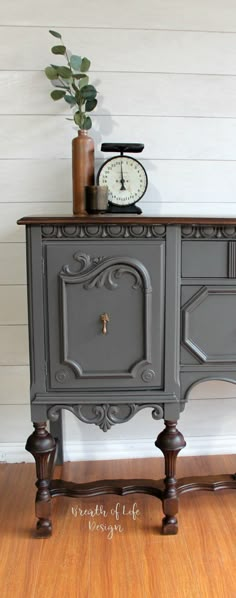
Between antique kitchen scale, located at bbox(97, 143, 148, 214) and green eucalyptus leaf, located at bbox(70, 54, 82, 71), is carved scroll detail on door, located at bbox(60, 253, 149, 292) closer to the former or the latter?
antique kitchen scale, located at bbox(97, 143, 148, 214)

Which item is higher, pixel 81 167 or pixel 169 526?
pixel 81 167

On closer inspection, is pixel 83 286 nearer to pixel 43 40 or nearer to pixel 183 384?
pixel 183 384

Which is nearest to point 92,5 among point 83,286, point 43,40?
point 43,40

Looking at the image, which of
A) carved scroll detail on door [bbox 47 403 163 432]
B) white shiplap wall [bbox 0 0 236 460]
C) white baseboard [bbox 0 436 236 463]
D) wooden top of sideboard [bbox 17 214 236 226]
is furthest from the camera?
white baseboard [bbox 0 436 236 463]

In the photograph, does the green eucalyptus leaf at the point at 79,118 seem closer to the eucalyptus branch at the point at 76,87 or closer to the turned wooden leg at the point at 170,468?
the eucalyptus branch at the point at 76,87

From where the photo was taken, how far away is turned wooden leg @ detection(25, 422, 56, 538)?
144 cm

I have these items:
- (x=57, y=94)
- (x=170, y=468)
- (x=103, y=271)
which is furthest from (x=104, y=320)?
(x=57, y=94)

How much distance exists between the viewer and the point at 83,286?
4.36 feet

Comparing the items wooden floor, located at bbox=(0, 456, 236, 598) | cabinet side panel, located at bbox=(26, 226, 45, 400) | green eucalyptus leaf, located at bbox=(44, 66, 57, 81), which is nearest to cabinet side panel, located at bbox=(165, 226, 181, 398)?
cabinet side panel, located at bbox=(26, 226, 45, 400)

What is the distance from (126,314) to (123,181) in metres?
0.47

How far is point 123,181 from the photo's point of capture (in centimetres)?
158

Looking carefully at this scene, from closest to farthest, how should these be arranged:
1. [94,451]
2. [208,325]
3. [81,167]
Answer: [208,325], [81,167], [94,451]

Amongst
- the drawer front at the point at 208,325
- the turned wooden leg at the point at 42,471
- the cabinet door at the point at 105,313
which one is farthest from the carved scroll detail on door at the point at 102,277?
the turned wooden leg at the point at 42,471

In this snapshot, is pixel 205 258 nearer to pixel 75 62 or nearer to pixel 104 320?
pixel 104 320
